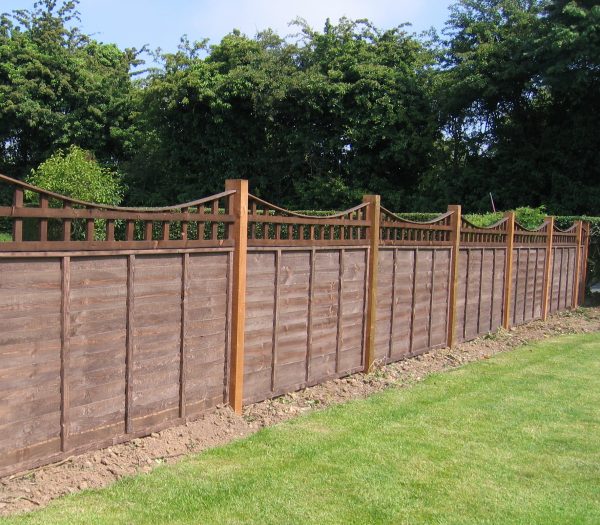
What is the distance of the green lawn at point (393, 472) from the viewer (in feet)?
12.6

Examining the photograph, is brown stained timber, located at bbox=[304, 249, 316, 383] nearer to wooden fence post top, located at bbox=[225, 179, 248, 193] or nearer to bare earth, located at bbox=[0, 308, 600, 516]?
bare earth, located at bbox=[0, 308, 600, 516]

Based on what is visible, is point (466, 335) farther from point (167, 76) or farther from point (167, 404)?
point (167, 76)

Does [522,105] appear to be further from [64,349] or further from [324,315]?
[64,349]

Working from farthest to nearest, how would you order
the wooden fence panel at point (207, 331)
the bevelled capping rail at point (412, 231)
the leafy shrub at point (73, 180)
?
the leafy shrub at point (73, 180) → the bevelled capping rail at point (412, 231) → the wooden fence panel at point (207, 331)

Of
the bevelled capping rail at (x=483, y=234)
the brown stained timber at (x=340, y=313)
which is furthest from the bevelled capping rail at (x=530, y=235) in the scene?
the brown stained timber at (x=340, y=313)

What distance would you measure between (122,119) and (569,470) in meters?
33.5

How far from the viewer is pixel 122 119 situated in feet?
115

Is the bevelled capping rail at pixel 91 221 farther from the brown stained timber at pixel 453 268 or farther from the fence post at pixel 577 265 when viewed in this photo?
the fence post at pixel 577 265

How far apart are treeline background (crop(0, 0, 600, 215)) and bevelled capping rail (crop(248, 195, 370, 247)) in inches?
669

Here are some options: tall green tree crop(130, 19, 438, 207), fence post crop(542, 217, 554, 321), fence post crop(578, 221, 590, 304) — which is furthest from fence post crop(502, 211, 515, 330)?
tall green tree crop(130, 19, 438, 207)

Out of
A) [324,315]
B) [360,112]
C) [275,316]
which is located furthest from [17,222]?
[360,112]

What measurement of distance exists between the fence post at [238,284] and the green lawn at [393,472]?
0.50 m

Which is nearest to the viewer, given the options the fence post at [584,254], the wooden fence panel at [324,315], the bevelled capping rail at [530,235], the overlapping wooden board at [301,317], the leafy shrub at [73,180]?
the overlapping wooden board at [301,317]

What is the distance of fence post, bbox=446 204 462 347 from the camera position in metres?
9.25
